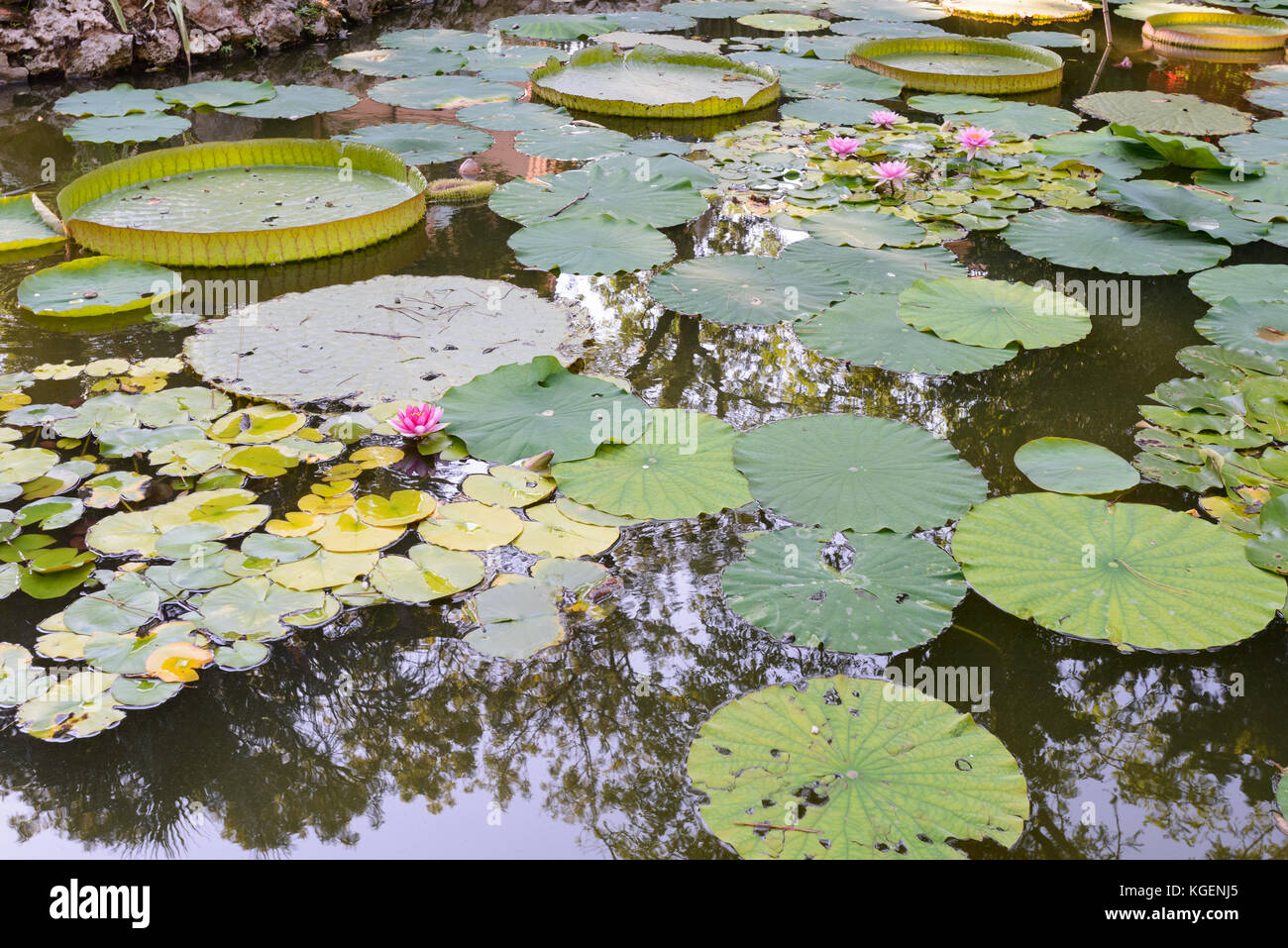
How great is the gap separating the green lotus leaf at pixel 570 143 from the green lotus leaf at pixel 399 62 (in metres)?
1.53

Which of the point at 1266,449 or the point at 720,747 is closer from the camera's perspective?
the point at 720,747

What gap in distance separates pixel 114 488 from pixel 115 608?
509 mm

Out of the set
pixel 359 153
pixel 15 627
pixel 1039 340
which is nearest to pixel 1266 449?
pixel 1039 340

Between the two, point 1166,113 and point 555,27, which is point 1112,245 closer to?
point 1166,113

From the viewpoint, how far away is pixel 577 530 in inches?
97.9

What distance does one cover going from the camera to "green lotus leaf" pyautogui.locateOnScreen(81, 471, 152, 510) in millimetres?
2506

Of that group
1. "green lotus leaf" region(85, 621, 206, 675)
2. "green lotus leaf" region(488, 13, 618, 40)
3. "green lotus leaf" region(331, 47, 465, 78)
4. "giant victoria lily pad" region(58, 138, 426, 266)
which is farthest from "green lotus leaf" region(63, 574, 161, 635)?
"green lotus leaf" region(488, 13, 618, 40)

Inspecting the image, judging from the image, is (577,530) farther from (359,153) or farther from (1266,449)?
(359,153)

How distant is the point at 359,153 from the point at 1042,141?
3487mm

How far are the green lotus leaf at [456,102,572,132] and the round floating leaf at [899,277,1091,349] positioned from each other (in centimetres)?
277

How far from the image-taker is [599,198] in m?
4.45

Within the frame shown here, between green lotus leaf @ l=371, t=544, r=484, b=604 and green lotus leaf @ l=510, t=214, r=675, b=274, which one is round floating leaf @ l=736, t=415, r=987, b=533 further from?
green lotus leaf @ l=510, t=214, r=675, b=274

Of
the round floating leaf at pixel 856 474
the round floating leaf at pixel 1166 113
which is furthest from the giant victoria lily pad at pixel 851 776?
the round floating leaf at pixel 1166 113
